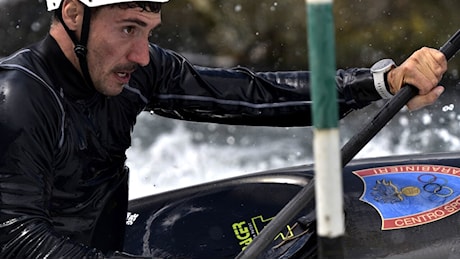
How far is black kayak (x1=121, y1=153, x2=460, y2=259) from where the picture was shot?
7.85ft

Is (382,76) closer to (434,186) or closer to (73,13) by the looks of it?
(434,186)

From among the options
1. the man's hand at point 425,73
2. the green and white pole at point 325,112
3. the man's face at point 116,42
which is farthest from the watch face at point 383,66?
the green and white pole at point 325,112

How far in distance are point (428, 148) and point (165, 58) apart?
408 cm

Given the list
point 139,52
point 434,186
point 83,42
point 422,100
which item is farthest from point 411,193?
point 83,42

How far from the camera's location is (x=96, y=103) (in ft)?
7.75

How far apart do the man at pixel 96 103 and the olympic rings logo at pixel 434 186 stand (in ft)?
1.08

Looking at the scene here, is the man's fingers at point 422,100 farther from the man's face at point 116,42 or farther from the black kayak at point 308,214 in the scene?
the man's face at point 116,42

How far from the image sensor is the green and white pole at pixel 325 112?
1177 millimetres

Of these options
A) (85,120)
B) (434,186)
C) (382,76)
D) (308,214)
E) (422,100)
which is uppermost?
(382,76)

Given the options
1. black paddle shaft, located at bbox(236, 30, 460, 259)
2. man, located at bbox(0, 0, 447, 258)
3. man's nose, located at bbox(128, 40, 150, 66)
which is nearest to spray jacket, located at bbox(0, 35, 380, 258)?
man, located at bbox(0, 0, 447, 258)

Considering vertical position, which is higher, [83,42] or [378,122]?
[83,42]

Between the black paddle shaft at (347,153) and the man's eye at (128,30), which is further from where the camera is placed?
the man's eye at (128,30)

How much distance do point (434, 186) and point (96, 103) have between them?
117cm

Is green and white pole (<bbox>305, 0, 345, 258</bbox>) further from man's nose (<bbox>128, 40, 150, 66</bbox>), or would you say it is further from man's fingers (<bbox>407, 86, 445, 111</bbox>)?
man's fingers (<bbox>407, 86, 445, 111</bbox>)
